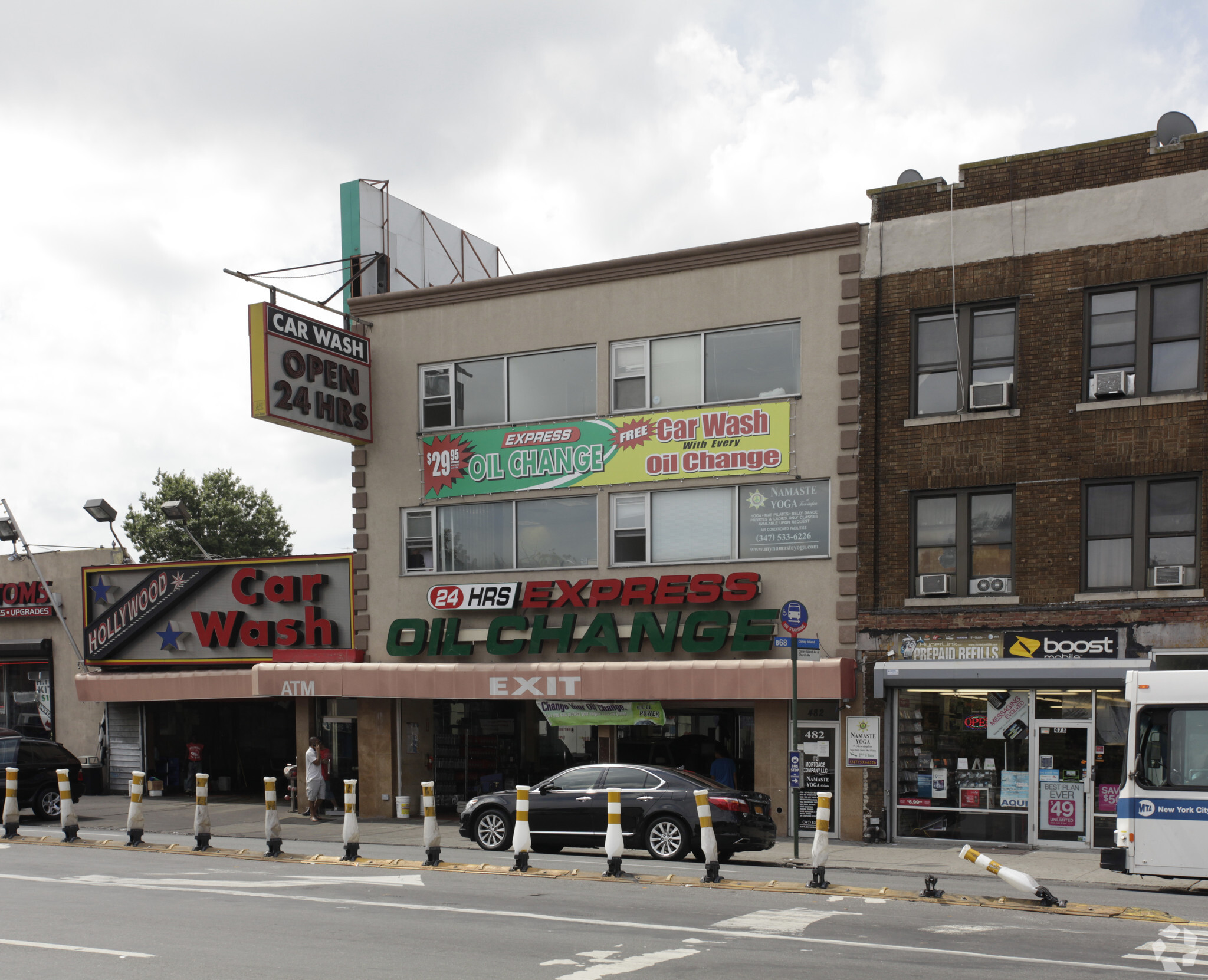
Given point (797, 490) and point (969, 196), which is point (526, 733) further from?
point (969, 196)

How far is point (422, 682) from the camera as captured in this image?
2370 centimetres

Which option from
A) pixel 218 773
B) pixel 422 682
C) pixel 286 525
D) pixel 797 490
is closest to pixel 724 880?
pixel 797 490

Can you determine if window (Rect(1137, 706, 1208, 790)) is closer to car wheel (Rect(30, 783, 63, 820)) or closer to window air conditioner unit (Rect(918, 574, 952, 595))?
window air conditioner unit (Rect(918, 574, 952, 595))

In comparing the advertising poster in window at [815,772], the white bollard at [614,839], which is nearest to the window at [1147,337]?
the advertising poster in window at [815,772]

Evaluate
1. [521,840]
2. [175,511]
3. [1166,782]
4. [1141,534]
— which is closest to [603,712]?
[521,840]

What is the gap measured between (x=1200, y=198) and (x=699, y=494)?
9154 millimetres

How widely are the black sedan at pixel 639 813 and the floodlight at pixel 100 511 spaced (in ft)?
57.3

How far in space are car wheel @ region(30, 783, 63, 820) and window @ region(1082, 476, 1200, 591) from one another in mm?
19023

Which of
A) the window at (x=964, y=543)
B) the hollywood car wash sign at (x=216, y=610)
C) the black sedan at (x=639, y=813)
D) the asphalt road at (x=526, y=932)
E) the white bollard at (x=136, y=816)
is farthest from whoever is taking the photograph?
the hollywood car wash sign at (x=216, y=610)

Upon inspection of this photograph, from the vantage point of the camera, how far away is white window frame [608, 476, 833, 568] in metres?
21.4

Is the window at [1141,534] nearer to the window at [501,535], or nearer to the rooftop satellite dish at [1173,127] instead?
the rooftop satellite dish at [1173,127]

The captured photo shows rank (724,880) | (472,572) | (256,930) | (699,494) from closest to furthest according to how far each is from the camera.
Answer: (256,930)
(724,880)
(699,494)
(472,572)

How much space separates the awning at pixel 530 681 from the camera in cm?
2056

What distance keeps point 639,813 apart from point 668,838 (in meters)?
0.53
